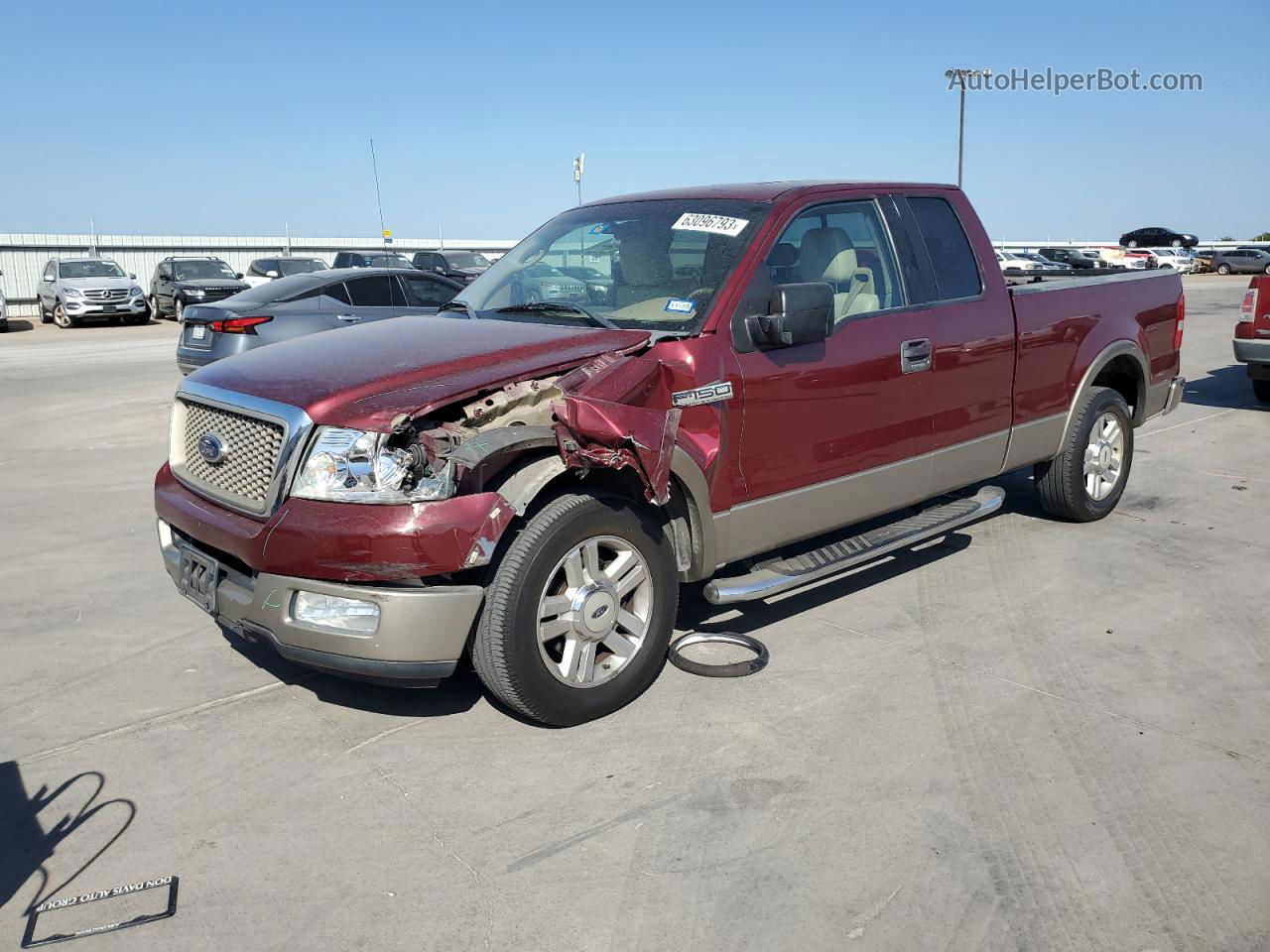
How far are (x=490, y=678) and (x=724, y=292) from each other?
5.87ft

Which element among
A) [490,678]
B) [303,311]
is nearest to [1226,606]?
[490,678]

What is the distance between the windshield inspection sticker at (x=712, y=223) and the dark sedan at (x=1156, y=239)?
6346 cm

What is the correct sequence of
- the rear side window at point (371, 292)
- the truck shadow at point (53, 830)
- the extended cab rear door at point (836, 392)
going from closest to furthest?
1. the truck shadow at point (53, 830)
2. the extended cab rear door at point (836, 392)
3. the rear side window at point (371, 292)

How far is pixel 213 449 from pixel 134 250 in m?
36.4

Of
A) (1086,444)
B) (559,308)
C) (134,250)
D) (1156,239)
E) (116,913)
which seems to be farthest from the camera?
(1156,239)

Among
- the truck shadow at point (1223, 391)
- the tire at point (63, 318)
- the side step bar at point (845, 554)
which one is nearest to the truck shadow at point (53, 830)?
the side step bar at point (845, 554)

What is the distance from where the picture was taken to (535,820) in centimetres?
329

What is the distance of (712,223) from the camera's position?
4570 mm

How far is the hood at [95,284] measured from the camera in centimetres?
2664

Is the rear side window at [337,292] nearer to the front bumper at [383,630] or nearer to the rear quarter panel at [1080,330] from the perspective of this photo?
the rear quarter panel at [1080,330]

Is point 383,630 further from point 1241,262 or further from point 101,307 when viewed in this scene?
point 1241,262

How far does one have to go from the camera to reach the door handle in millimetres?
4871

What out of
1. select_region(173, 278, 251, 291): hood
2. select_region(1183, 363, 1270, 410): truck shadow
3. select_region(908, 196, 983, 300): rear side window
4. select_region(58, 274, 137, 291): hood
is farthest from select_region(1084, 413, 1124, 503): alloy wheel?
select_region(58, 274, 137, 291): hood

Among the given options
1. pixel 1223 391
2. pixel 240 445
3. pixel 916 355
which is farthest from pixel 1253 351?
pixel 240 445
